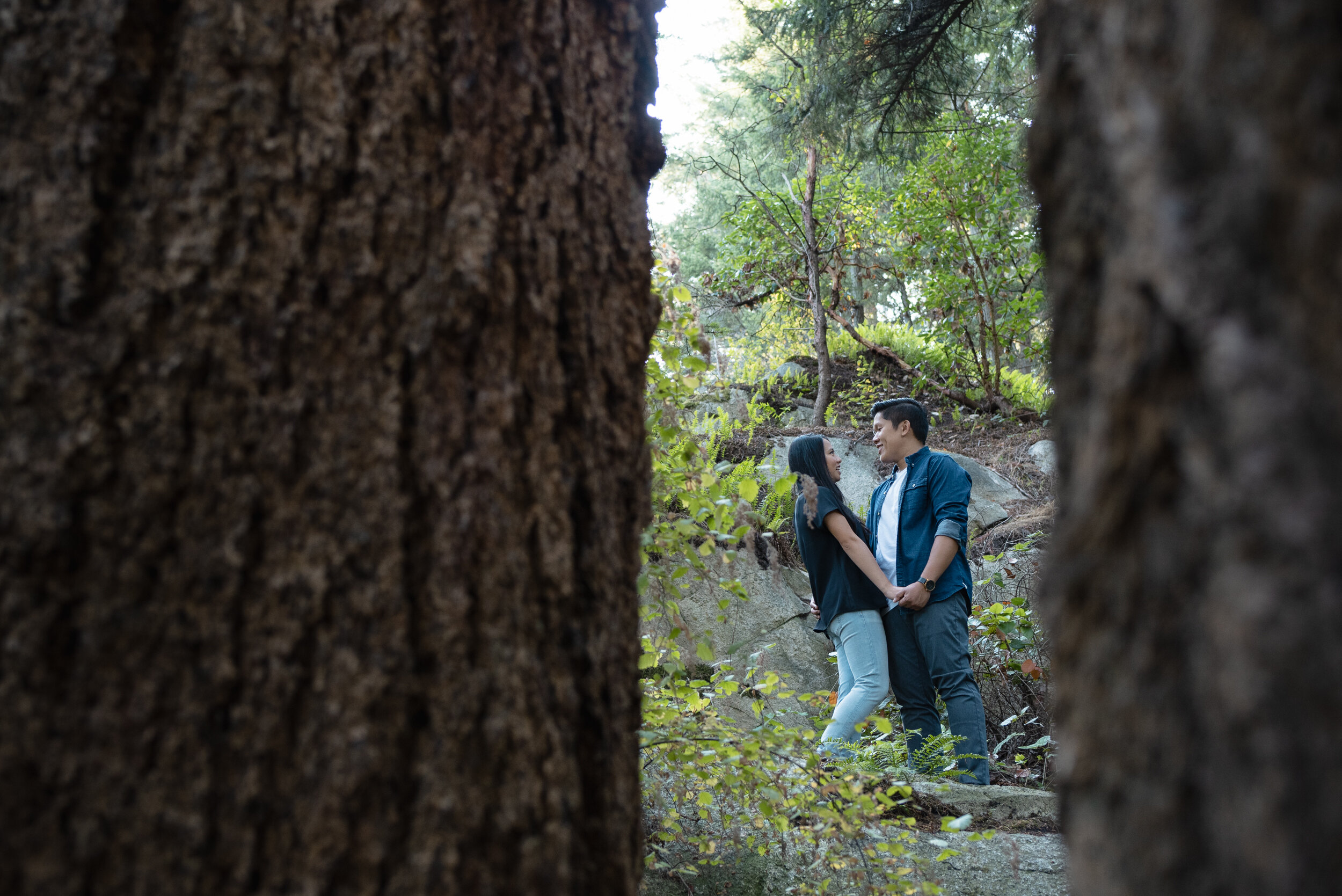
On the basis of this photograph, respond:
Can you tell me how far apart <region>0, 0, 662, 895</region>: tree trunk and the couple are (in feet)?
10.7

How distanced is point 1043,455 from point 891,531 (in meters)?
5.11

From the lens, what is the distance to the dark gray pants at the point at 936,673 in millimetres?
3922

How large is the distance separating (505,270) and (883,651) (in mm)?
3592

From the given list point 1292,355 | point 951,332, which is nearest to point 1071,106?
point 1292,355

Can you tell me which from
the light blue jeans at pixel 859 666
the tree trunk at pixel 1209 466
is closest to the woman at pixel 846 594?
the light blue jeans at pixel 859 666

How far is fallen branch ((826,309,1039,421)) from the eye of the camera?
31.2 ft

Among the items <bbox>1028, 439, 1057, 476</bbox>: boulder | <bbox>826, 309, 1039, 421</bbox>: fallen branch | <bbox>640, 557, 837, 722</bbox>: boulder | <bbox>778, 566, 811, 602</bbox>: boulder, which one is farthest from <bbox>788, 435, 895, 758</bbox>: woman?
<bbox>826, 309, 1039, 421</bbox>: fallen branch

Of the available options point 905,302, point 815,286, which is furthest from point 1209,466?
point 905,302

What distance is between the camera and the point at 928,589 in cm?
409

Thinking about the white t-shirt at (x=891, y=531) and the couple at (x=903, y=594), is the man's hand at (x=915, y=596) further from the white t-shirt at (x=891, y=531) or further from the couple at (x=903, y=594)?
the white t-shirt at (x=891, y=531)

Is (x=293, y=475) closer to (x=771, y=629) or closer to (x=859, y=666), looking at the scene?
(x=859, y=666)

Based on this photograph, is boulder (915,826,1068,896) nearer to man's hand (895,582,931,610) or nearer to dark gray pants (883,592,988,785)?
dark gray pants (883,592,988,785)

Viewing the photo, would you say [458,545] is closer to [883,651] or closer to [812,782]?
[812,782]

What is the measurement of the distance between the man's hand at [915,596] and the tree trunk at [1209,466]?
356cm
